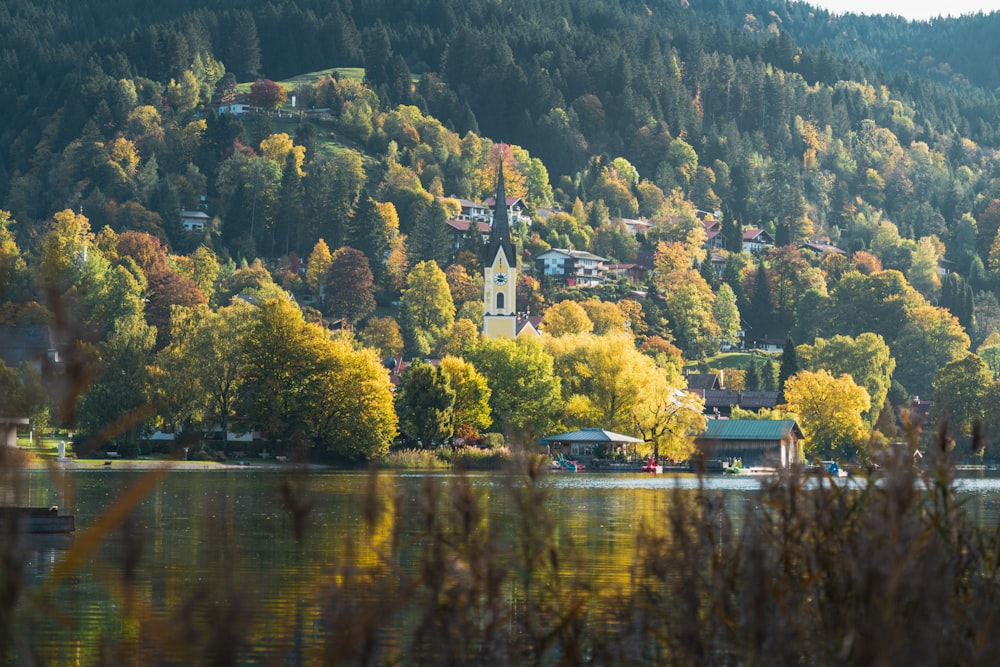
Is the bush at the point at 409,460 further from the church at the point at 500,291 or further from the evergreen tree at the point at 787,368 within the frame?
the church at the point at 500,291

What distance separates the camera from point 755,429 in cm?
12262

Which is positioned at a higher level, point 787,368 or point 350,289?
point 350,289

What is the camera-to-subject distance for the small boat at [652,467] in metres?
103

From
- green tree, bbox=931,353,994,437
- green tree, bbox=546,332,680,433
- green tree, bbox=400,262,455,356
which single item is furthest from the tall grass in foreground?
green tree, bbox=400,262,455,356

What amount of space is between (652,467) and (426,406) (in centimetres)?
1388

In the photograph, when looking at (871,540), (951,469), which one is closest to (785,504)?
(951,469)

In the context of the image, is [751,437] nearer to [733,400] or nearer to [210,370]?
[733,400]

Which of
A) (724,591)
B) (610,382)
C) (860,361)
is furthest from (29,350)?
(860,361)

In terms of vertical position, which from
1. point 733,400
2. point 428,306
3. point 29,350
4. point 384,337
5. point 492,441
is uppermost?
point 428,306

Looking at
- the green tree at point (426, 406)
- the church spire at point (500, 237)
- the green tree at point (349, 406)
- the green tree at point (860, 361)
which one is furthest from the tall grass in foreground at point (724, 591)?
the church spire at point (500, 237)

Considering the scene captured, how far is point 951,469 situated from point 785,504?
4.49 feet

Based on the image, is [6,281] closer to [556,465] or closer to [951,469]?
[951,469]

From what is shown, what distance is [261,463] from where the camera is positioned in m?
90.6

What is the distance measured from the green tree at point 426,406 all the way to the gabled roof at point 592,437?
972 centimetres
